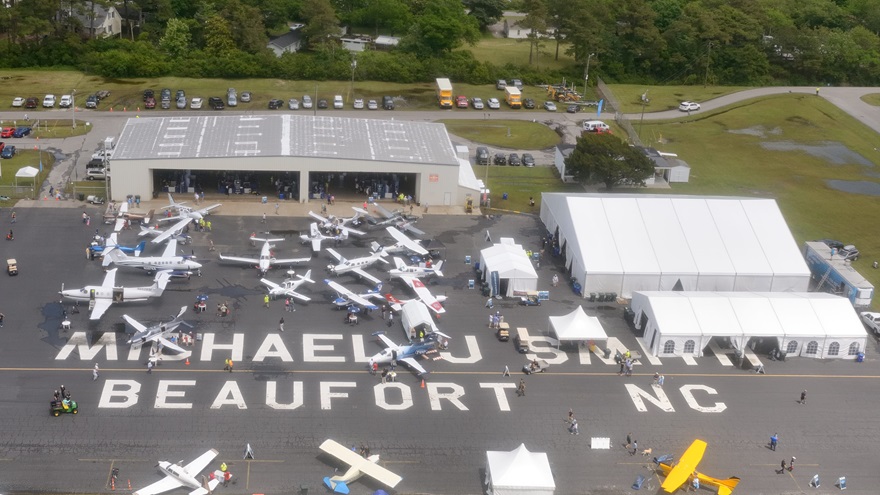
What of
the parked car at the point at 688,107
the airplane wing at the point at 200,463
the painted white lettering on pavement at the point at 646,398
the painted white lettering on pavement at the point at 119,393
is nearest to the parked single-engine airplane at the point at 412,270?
the painted white lettering on pavement at the point at 646,398

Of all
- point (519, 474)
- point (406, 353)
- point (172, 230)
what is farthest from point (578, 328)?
point (172, 230)

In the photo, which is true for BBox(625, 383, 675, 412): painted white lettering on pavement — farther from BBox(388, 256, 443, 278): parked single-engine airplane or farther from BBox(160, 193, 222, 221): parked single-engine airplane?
BBox(160, 193, 222, 221): parked single-engine airplane

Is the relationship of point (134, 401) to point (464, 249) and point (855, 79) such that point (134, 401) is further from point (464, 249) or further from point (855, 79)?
point (855, 79)

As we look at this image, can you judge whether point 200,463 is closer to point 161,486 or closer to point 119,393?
point 161,486

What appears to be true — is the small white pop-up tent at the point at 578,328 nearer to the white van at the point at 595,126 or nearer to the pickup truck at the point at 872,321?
the pickup truck at the point at 872,321

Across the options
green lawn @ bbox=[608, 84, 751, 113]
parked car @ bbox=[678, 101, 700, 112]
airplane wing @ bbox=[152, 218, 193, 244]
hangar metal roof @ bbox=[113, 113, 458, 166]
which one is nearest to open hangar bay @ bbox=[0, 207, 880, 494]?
airplane wing @ bbox=[152, 218, 193, 244]

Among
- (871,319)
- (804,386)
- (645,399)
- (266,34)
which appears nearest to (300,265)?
(645,399)

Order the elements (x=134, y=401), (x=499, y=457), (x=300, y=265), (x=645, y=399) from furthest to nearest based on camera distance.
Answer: (x=300, y=265), (x=645, y=399), (x=134, y=401), (x=499, y=457)
